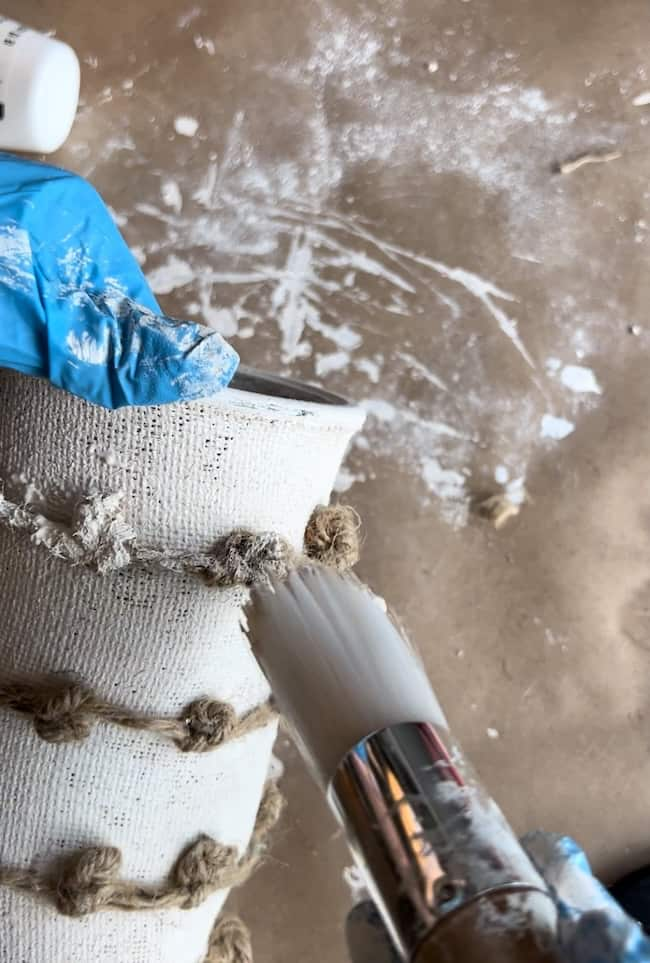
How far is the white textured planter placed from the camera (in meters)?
0.56

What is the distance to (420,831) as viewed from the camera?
0.32 m

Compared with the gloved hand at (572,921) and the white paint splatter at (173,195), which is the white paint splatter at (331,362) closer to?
the white paint splatter at (173,195)

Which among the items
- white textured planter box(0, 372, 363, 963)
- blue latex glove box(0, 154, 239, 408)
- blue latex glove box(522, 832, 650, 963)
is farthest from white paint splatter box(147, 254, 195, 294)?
blue latex glove box(522, 832, 650, 963)

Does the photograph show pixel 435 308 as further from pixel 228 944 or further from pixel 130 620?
pixel 228 944

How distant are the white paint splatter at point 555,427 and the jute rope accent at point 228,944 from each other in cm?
63

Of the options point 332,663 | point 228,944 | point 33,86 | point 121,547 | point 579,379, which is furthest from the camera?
point 579,379

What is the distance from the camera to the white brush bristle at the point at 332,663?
377mm

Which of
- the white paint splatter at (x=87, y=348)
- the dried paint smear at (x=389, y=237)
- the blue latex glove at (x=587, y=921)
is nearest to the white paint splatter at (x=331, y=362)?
the dried paint smear at (x=389, y=237)

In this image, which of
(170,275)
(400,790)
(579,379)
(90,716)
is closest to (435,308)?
(579,379)

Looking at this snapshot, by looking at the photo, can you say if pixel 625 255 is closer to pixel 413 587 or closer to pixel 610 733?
pixel 413 587

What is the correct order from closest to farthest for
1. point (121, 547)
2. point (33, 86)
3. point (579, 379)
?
point (121, 547) → point (33, 86) → point (579, 379)

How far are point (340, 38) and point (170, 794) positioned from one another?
2.85 feet

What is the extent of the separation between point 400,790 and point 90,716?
0.98 feet

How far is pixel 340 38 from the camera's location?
99cm
